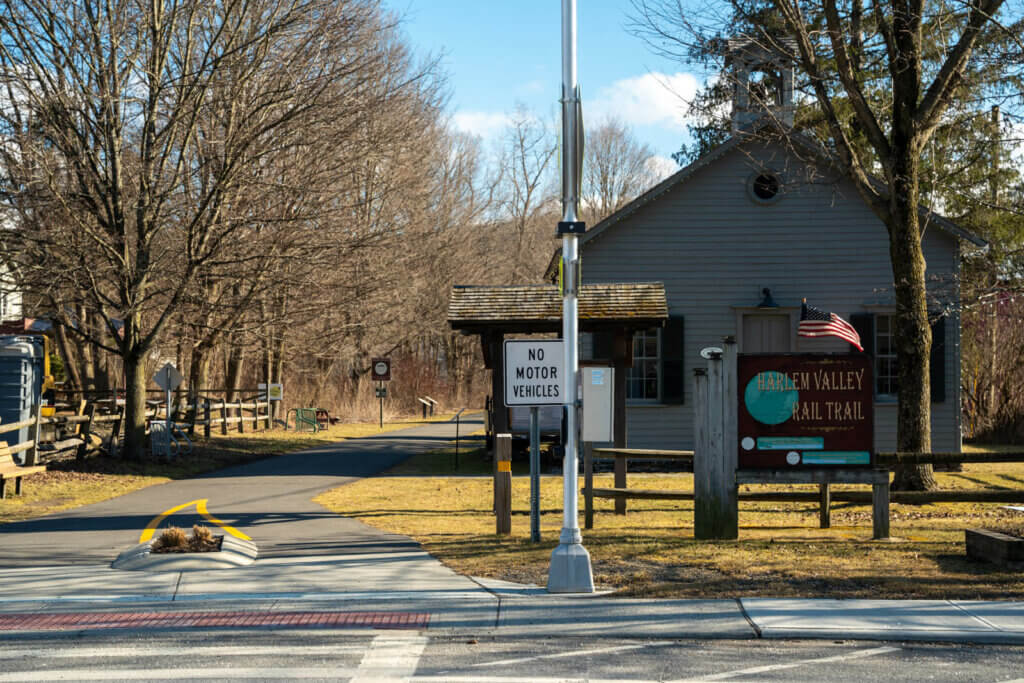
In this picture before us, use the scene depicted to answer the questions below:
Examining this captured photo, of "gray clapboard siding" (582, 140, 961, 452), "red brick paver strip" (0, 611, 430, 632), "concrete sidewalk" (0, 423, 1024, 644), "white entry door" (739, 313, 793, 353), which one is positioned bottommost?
"red brick paver strip" (0, 611, 430, 632)

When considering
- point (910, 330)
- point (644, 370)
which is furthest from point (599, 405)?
point (644, 370)

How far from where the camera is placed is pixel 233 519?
580 inches

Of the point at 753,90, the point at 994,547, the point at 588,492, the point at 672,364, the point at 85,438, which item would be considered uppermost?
the point at 753,90

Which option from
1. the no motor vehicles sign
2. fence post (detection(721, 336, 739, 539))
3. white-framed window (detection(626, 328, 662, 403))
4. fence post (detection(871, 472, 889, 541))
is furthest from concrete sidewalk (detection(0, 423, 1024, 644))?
white-framed window (detection(626, 328, 662, 403))

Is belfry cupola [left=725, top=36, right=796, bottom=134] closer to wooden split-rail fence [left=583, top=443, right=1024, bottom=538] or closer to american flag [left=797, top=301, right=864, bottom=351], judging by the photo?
american flag [left=797, top=301, right=864, bottom=351]

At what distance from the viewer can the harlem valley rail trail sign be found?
40.5 feet

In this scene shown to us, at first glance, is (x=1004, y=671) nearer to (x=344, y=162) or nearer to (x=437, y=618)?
(x=437, y=618)

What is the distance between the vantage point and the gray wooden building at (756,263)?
23141 millimetres

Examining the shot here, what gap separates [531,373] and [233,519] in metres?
5.88

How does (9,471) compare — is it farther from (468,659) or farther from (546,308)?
(468,659)

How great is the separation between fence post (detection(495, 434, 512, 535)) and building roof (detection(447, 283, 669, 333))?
3.46m

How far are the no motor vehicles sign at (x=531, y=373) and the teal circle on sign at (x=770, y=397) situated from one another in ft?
8.69

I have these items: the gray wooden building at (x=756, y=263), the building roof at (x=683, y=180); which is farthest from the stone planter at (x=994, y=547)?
the building roof at (x=683, y=180)

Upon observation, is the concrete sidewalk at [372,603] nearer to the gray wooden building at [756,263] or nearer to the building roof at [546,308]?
the building roof at [546,308]
